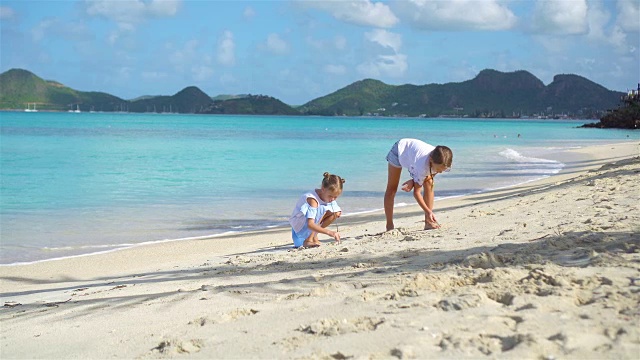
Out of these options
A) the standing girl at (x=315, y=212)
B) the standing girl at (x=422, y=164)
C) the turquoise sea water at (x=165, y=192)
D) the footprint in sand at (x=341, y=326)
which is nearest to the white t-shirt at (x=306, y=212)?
the standing girl at (x=315, y=212)

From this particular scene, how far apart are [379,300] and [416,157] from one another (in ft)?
12.8

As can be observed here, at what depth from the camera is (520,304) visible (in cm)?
404

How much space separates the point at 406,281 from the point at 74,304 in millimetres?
2774

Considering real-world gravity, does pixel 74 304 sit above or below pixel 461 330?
below

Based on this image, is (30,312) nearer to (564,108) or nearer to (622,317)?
(622,317)

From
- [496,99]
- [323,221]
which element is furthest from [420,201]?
[496,99]

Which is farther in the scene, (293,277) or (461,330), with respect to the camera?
(293,277)

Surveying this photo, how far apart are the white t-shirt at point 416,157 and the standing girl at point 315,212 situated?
0.78 m

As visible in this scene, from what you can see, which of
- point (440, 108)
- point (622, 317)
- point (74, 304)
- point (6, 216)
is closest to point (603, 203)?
point (622, 317)

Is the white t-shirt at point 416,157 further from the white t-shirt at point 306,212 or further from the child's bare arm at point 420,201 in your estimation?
the white t-shirt at point 306,212

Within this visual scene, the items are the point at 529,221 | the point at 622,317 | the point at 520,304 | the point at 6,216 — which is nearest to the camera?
the point at 622,317

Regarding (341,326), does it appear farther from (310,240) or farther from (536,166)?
(536,166)

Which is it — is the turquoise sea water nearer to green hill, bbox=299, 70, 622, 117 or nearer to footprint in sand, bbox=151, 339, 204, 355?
footprint in sand, bbox=151, 339, 204, 355

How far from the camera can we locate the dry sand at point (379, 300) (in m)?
3.61
